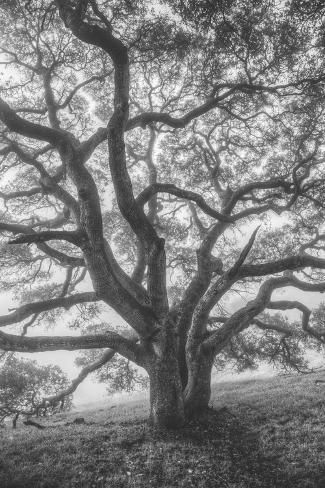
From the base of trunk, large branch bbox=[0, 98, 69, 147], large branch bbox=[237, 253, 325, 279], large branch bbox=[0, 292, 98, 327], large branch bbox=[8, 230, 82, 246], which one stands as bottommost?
the base of trunk

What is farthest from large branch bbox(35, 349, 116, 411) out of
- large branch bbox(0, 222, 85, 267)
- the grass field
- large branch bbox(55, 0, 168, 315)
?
large branch bbox(55, 0, 168, 315)

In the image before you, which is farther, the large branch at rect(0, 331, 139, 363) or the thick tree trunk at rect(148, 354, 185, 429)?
the large branch at rect(0, 331, 139, 363)

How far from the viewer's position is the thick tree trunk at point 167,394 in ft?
28.5

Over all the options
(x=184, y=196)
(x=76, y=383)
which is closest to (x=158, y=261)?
(x=184, y=196)

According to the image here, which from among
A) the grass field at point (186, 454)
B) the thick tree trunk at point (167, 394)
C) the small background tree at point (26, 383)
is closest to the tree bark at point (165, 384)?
the thick tree trunk at point (167, 394)

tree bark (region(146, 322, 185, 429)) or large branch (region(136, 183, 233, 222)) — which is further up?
large branch (region(136, 183, 233, 222))

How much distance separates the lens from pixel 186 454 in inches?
292

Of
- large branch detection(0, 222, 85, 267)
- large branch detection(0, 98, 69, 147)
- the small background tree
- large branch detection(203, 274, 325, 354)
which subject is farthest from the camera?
the small background tree

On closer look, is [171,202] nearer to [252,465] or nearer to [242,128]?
[242,128]

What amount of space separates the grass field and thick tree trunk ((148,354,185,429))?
1.01 feet

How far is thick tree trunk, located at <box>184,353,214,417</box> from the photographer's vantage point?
9.66 metres

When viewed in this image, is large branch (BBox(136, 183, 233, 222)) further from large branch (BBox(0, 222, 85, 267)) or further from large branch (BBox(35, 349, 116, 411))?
large branch (BBox(35, 349, 116, 411))

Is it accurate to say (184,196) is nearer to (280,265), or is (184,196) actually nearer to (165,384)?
(280,265)

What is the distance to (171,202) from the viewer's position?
1622 centimetres
